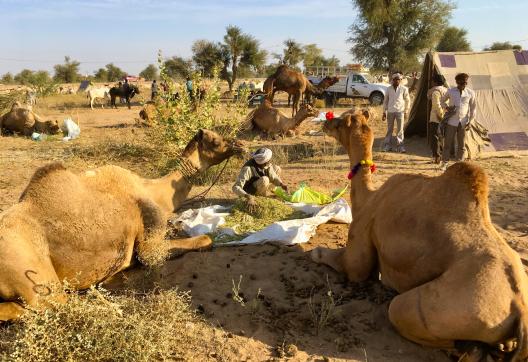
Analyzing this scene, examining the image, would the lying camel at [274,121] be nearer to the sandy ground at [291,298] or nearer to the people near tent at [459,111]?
the people near tent at [459,111]

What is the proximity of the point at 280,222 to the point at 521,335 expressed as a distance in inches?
131

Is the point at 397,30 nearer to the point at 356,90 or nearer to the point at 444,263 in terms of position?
the point at 356,90

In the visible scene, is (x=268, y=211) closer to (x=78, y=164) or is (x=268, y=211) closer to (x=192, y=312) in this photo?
(x=192, y=312)

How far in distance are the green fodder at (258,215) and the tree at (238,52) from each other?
1234 inches

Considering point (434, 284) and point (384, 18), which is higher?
point (384, 18)

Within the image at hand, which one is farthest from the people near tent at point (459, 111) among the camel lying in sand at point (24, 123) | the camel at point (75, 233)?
the camel lying in sand at point (24, 123)

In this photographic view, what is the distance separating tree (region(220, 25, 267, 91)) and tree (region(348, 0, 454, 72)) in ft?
26.4

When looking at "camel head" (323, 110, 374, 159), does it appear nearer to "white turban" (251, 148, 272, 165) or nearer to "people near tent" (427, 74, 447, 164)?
"white turban" (251, 148, 272, 165)

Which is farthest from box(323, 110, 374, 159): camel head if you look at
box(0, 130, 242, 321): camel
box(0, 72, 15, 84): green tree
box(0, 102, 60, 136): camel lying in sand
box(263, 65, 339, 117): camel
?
box(0, 72, 15, 84): green tree

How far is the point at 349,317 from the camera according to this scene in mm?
4133

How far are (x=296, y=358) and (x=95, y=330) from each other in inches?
57.3

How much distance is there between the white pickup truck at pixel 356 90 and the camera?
80.9 ft

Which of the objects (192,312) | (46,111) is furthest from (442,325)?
(46,111)

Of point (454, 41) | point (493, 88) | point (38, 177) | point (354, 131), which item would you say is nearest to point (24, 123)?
point (38, 177)
